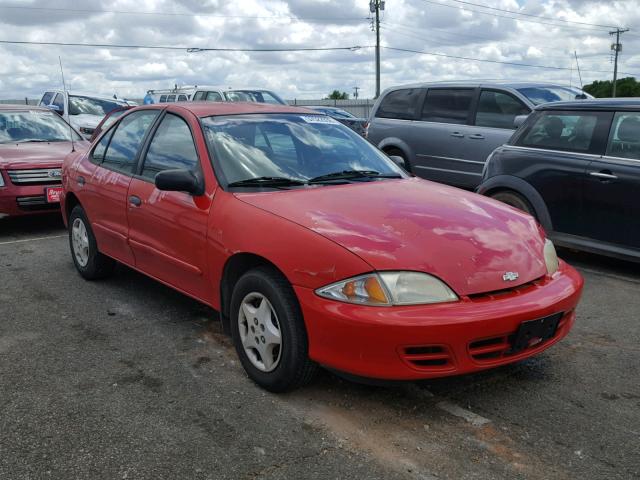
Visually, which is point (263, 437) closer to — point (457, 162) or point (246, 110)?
point (246, 110)

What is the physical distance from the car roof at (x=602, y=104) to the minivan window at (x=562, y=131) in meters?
0.06

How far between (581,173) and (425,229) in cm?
318

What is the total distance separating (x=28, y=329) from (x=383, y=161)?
2.67 m

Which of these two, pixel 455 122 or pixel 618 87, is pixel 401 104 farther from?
pixel 618 87

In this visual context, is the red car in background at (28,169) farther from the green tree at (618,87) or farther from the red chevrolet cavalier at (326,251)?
the green tree at (618,87)

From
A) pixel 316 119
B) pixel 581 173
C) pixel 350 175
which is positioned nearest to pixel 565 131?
pixel 581 173

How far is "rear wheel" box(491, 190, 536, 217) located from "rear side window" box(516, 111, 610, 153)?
1.64 ft

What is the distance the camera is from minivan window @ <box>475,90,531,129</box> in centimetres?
899

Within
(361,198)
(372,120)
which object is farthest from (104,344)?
(372,120)

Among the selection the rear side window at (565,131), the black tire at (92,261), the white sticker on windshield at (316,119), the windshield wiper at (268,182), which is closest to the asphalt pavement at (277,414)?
the black tire at (92,261)

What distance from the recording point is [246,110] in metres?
4.55

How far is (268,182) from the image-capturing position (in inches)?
154

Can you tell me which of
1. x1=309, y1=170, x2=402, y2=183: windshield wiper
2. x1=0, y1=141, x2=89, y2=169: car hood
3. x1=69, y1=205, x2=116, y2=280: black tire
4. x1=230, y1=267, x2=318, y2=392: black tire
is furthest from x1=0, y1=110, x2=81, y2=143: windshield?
x1=230, y1=267, x2=318, y2=392: black tire

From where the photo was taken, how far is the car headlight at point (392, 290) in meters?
2.99
